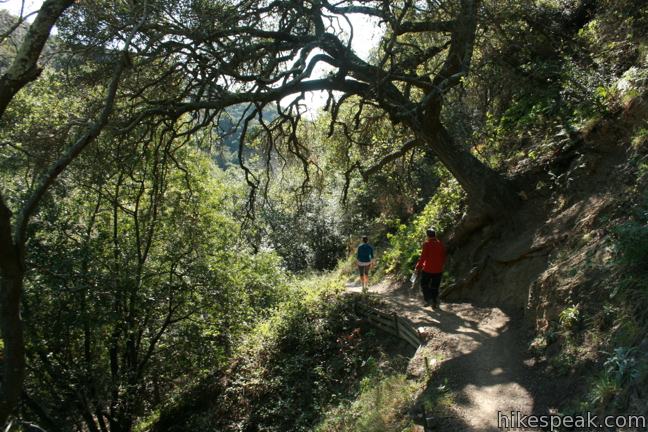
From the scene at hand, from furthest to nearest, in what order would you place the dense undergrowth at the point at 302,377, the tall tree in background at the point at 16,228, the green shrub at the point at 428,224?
the green shrub at the point at 428,224
the dense undergrowth at the point at 302,377
the tall tree in background at the point at 16,228

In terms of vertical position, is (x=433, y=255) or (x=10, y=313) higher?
(x=433, y=255)

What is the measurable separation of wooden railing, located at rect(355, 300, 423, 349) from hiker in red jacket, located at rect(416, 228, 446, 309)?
0.92 m

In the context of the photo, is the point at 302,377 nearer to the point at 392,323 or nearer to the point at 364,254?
the point at 392,323

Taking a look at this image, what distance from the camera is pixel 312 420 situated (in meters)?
9.70

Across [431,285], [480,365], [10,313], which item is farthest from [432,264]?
[10,313]

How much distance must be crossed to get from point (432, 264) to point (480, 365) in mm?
3121

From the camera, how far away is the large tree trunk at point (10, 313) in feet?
13.0

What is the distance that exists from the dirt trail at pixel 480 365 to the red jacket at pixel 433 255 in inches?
38.1

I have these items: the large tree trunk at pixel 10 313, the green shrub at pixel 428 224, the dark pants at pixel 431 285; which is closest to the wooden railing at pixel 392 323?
the dark pants at pixel 431 285

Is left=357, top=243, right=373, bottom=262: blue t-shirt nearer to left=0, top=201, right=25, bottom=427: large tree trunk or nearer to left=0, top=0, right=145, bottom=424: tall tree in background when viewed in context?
left=0, top=0, right=145, bottom=424: tall tree in background

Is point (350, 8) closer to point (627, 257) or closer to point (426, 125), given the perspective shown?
point (426, 125)

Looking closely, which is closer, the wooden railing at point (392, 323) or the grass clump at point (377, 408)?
the grass clump at point (377, 408)

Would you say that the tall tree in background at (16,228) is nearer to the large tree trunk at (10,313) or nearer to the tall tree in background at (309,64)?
the large tree trunk at (10,313)

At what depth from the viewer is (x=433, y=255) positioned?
34.0 feet
